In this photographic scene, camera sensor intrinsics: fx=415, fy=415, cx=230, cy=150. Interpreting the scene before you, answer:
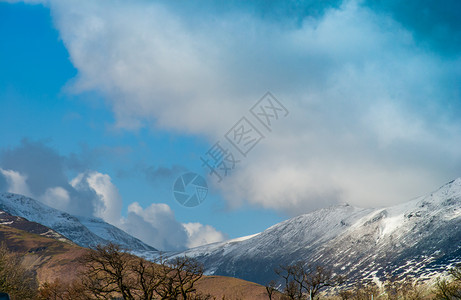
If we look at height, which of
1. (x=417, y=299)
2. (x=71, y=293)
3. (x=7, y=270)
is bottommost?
(x=417, y=299)

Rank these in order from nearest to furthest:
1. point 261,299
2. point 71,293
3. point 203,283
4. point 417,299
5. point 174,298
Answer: point 174,298
point 71,293
point 417,299
point 261,299
point 203,283

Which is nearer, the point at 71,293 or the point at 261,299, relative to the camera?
the point at 71,293

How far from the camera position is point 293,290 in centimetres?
8956

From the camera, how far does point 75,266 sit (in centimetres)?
19538

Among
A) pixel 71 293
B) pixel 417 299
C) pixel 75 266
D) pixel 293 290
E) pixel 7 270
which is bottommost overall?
pixel 417 299

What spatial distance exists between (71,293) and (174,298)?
109 ft

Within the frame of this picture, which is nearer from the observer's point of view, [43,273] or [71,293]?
[71,293]

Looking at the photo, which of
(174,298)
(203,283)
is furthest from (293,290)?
(203,283)

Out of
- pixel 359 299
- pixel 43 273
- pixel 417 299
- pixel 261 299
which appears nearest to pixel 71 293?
pixel 359 299

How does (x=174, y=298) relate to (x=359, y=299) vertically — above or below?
above

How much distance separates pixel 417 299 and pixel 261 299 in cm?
6545

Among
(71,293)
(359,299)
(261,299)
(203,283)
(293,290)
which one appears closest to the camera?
(71,293)

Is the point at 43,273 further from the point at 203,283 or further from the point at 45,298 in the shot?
the point at 45,298

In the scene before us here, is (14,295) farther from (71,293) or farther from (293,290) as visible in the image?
(293,290)
